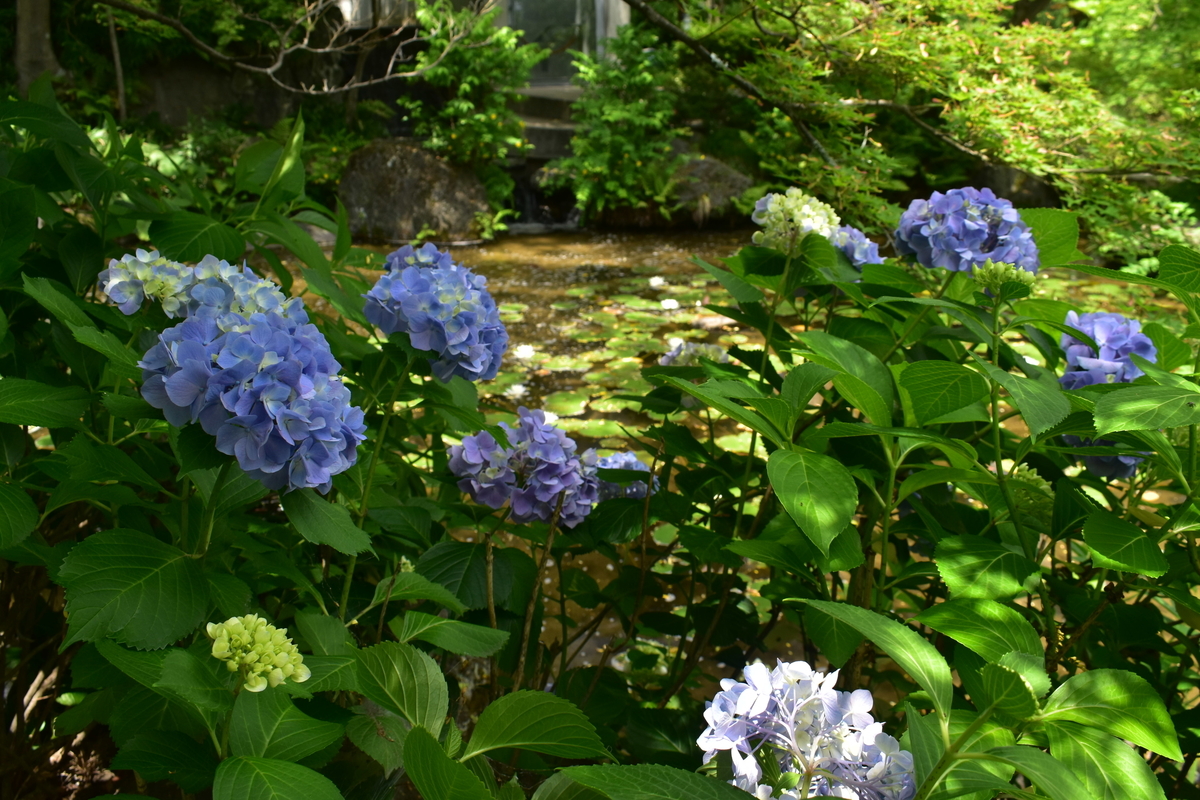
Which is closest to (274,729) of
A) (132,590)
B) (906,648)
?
(132,590)

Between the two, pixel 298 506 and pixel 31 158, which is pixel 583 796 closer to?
pixel 298 506

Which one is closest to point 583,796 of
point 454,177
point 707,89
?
point 454,177

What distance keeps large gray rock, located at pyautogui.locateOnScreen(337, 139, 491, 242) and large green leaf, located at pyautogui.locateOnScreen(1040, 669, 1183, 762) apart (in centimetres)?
690

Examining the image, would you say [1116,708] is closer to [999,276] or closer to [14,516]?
[999,276]

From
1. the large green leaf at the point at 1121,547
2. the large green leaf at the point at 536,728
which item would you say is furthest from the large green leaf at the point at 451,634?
the large green leaf at the point at 1121,547

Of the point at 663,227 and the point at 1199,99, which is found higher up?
the point at 1199,99

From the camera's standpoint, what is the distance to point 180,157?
672 cm

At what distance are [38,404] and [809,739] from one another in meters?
0.63

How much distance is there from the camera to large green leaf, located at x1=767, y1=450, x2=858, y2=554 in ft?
2.01

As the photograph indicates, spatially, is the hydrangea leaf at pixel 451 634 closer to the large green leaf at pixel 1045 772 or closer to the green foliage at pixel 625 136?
the large green leaf at pixel 1045 772

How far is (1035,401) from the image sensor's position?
2.20 feet

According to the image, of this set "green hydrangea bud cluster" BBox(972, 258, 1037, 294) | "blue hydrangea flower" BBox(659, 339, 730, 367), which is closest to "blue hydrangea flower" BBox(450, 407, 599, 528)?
"blue hydrangea flower" BBox(659, 339, 730, 367)

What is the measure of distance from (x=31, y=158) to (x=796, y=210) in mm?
929

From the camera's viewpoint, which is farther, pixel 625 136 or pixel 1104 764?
pixel 625 136
